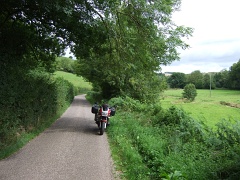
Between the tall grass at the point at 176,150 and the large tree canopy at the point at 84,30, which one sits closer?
the tall grass at the point at 176,150

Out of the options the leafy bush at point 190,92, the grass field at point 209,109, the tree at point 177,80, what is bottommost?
the grass field at point 209,109

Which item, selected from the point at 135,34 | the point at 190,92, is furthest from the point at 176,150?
the point at 190,92

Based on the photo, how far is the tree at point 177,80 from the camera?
114 m

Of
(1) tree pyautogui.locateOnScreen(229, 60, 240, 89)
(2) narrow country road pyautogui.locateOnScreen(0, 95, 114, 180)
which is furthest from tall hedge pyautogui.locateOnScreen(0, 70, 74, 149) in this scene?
(1) tree pyautogui.locateOnScreen(229, 60, 240, 89)

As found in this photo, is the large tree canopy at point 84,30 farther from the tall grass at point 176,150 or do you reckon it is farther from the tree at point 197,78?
the tree at point 197,78

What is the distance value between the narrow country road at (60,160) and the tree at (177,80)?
351ft

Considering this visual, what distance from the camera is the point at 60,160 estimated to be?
7188mm

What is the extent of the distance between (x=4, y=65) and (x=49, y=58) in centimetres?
713

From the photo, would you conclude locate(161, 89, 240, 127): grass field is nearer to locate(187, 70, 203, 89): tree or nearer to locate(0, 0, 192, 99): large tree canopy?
locate(0, 0, 192, 99): large tree canopy

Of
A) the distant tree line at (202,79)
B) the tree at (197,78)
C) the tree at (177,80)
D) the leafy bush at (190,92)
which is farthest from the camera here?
the tree at (197,78)

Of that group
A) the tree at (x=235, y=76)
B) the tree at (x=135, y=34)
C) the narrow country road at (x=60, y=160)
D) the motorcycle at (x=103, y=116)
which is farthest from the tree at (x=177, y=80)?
the narrow country road at (x=60, y=160)

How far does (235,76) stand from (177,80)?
87.7 ft

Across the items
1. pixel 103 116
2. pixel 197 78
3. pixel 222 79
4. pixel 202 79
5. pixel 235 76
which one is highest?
pixel 235 76

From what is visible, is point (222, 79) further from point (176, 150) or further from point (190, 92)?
point (176, 150)
